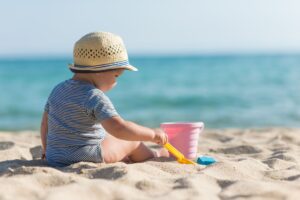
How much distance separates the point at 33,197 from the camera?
2.24 m

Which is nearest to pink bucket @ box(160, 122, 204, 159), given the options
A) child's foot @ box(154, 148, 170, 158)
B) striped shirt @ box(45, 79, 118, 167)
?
child's foot @ box(154, 148, 170, 158)

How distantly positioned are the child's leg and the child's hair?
0.45 m

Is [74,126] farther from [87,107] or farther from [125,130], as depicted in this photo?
[125,130]

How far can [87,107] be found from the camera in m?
2.88

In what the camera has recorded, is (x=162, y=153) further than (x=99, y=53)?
Yes

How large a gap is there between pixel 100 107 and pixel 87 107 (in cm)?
10

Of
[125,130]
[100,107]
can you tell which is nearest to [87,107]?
[100,107]

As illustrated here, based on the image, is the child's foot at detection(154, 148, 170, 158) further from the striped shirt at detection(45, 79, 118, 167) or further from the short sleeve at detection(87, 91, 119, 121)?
the short sleeve at detection(87, 91, 119, 121)

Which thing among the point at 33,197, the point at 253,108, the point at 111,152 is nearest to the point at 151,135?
the point at 111,152

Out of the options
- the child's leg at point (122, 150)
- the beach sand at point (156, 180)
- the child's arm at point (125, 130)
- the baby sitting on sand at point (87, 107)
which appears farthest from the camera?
the child's leg at point (122, 150)

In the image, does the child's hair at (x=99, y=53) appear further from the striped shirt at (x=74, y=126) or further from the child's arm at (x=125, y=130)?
the child's arm at (x=125, y=130)

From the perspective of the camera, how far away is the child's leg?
10.1ft

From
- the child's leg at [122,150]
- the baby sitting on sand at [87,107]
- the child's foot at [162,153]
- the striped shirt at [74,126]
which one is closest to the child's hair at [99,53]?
the baby sitting on sand at [87,107]

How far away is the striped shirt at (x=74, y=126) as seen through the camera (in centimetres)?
292
